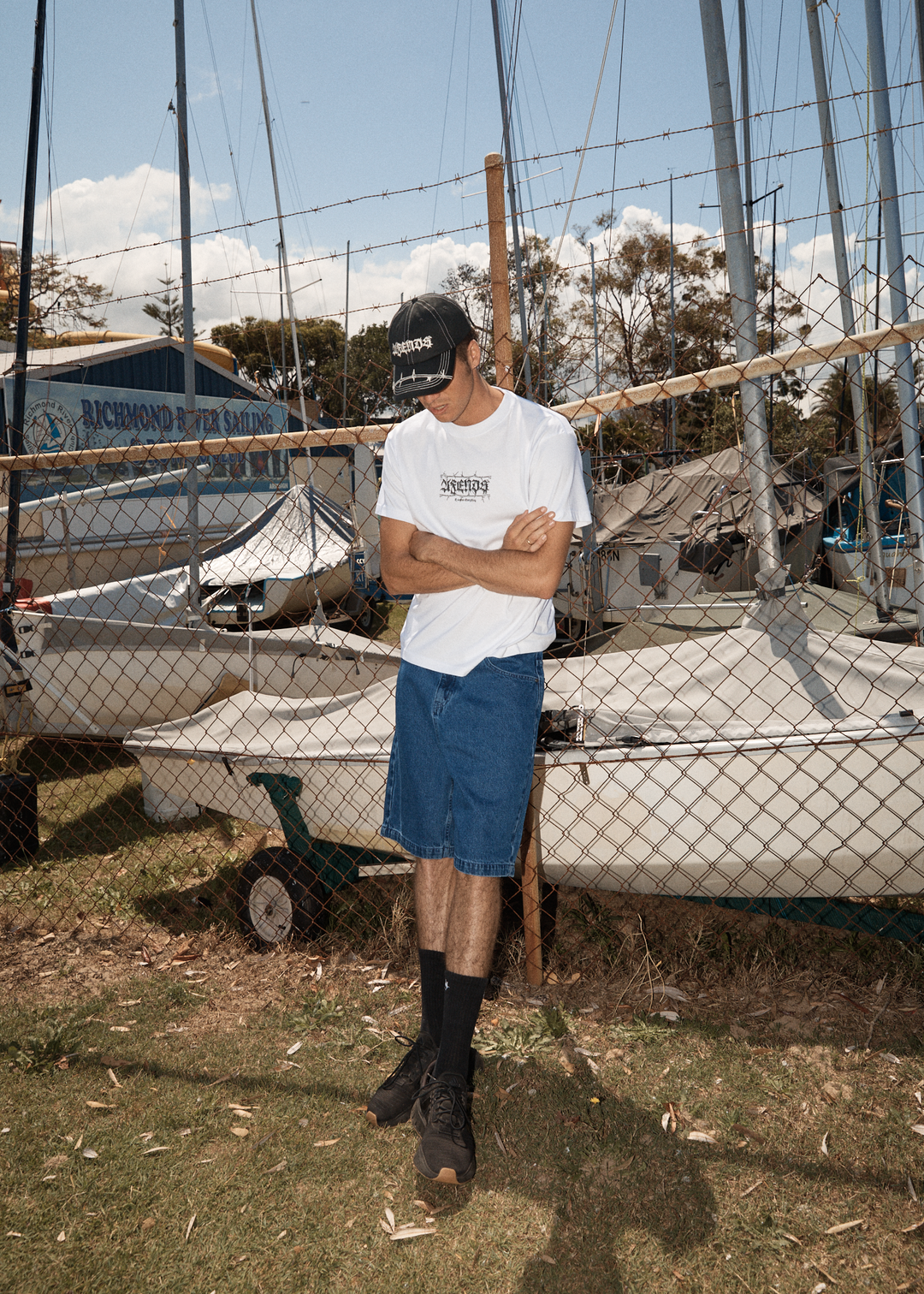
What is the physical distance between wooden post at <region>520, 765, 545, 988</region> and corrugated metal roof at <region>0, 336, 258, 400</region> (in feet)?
35.3

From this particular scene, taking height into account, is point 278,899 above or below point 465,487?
below

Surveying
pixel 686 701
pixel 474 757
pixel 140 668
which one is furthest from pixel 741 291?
pixel 140 668

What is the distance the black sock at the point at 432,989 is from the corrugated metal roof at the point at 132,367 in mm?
11222

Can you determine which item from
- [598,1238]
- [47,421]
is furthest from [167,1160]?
[47,421]

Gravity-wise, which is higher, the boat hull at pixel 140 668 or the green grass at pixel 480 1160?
the boat hull at pixel 140 668

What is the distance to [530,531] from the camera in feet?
7.23

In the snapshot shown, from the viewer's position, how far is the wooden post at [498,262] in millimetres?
2865

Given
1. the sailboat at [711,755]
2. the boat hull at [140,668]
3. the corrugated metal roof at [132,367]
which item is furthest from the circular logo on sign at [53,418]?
the sailboat at [711,755]

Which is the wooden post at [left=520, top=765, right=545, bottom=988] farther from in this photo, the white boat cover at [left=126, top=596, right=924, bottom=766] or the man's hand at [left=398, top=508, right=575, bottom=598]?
the man's hand at [left=398, top=508, right=575, bottom=598]

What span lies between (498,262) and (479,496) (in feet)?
3.45

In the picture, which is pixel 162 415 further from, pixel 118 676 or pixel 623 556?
pixel 118 676

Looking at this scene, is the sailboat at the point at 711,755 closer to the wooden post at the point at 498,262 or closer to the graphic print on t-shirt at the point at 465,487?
the wooden post at the point at 498,262

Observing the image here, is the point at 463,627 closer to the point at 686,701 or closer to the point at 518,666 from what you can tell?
the point at 518,666

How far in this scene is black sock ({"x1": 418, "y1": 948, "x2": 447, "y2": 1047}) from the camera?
2.49 meters
